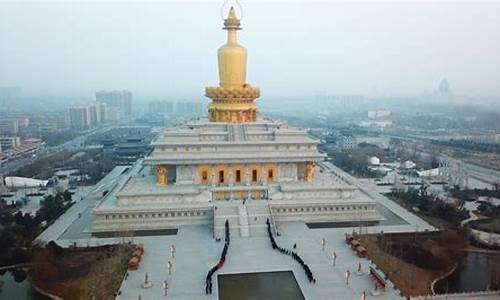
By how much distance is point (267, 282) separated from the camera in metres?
16.5

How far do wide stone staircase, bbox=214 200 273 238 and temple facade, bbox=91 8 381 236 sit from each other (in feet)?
0.15

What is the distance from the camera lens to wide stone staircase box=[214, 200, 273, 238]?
21.3 m

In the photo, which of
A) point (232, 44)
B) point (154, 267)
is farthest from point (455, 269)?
point (232, 44)

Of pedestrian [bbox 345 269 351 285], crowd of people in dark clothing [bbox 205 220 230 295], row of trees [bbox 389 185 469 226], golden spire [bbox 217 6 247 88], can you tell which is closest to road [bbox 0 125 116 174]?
golden spire [bbox 217 6 247 88]

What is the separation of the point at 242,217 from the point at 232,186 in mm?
2732

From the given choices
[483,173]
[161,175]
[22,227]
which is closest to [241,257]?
[161,175]

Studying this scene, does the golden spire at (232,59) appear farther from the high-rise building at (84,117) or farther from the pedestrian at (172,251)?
the high-rise building at (84,117)

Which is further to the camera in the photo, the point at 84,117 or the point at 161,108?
the point at 161,108

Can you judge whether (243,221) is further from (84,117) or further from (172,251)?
(84,117)

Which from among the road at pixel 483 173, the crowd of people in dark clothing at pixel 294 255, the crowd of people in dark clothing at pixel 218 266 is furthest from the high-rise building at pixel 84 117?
the crowd of people in dark clothing at pixel 294 255

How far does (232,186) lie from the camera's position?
24.5 m

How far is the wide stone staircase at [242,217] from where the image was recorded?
2131 cm

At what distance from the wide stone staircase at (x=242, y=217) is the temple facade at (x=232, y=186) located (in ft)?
0.15

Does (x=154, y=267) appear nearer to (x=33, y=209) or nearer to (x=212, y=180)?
(x=212, y=180)
